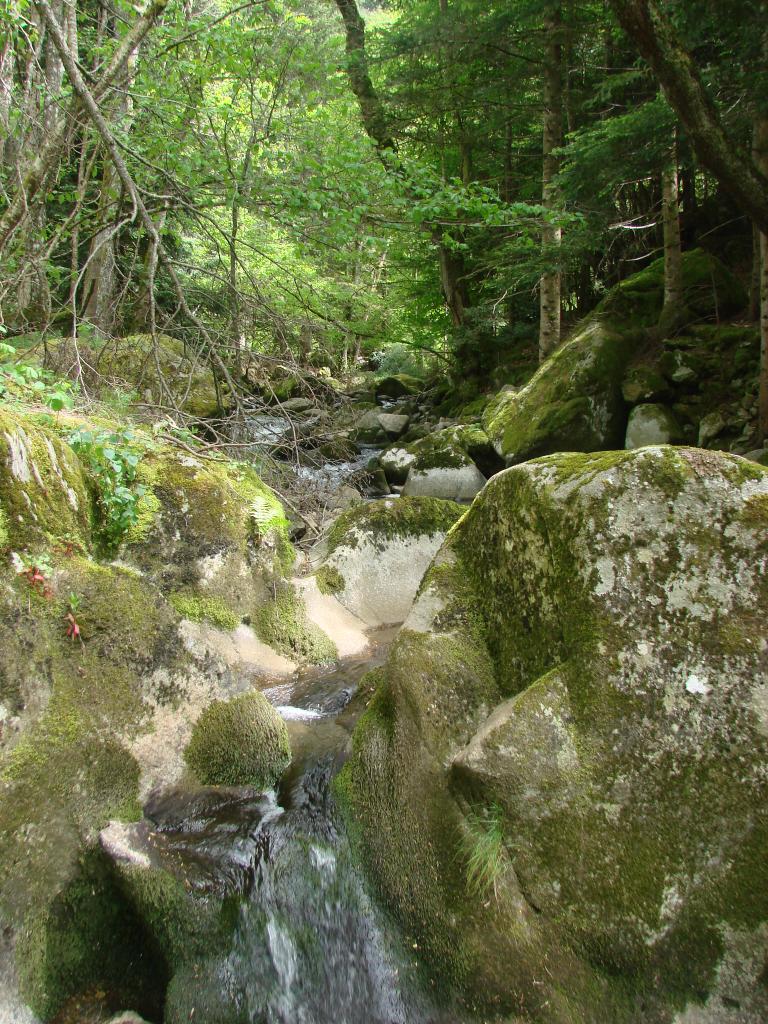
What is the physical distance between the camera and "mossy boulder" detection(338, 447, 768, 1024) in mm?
2148

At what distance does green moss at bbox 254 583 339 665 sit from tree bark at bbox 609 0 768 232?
18.7 ft

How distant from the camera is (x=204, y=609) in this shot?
4.48 meters

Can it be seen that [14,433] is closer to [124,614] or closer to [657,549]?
[124,614]

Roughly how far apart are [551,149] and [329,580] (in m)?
9.47

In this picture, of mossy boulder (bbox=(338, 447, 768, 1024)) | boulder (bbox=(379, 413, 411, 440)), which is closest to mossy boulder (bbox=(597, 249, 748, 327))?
boulder (bbox=(379, 413, 411, 440))

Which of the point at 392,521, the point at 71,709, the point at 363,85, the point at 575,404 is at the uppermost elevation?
the point at 363,85

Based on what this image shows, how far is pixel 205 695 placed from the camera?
3.28 meters

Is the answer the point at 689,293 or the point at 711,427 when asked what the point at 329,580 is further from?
the point at 689,293

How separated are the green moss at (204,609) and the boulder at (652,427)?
20.9ft

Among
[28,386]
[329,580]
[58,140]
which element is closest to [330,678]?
[329,580]

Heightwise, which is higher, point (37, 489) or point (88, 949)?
point (37, 489)

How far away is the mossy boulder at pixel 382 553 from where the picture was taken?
579 centimetres

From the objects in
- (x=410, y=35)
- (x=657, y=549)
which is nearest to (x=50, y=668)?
(x=657, y=549)

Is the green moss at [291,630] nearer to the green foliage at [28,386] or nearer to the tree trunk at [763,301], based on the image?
the green foliage at [28,386]
